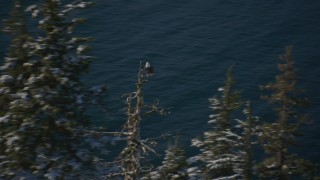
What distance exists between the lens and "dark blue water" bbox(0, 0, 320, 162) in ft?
151

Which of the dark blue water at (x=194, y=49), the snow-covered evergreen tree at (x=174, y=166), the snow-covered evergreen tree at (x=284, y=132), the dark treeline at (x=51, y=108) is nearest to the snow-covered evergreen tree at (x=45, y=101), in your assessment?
the dark treeline at (x=51, y=108)

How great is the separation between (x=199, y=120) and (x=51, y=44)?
30807 mm

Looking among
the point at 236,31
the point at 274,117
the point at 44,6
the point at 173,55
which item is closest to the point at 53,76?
the point at 44,6

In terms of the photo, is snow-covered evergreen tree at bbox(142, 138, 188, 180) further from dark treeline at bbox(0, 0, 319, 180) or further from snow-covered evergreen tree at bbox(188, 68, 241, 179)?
dark treeline at bbox(0, 0, 319, 180)

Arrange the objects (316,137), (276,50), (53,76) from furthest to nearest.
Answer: (276,50), (316,137), (53,76)

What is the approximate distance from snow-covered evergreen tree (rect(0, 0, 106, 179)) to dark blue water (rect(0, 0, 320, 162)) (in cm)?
2617

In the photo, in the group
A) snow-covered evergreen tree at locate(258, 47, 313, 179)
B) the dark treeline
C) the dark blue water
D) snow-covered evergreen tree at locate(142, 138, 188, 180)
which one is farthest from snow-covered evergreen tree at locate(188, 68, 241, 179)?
the dark blue water

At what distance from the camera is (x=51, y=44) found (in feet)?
50.2

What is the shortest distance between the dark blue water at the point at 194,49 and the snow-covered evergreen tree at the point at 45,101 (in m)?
26.2

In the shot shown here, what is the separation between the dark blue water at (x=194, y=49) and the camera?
1813 inches

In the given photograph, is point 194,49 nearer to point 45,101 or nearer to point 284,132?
point 284,132

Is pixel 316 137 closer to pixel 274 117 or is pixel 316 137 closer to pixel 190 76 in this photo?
pixel 274 117

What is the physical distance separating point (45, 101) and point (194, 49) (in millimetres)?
46409

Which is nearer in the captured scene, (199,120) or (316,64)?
(199,120)
